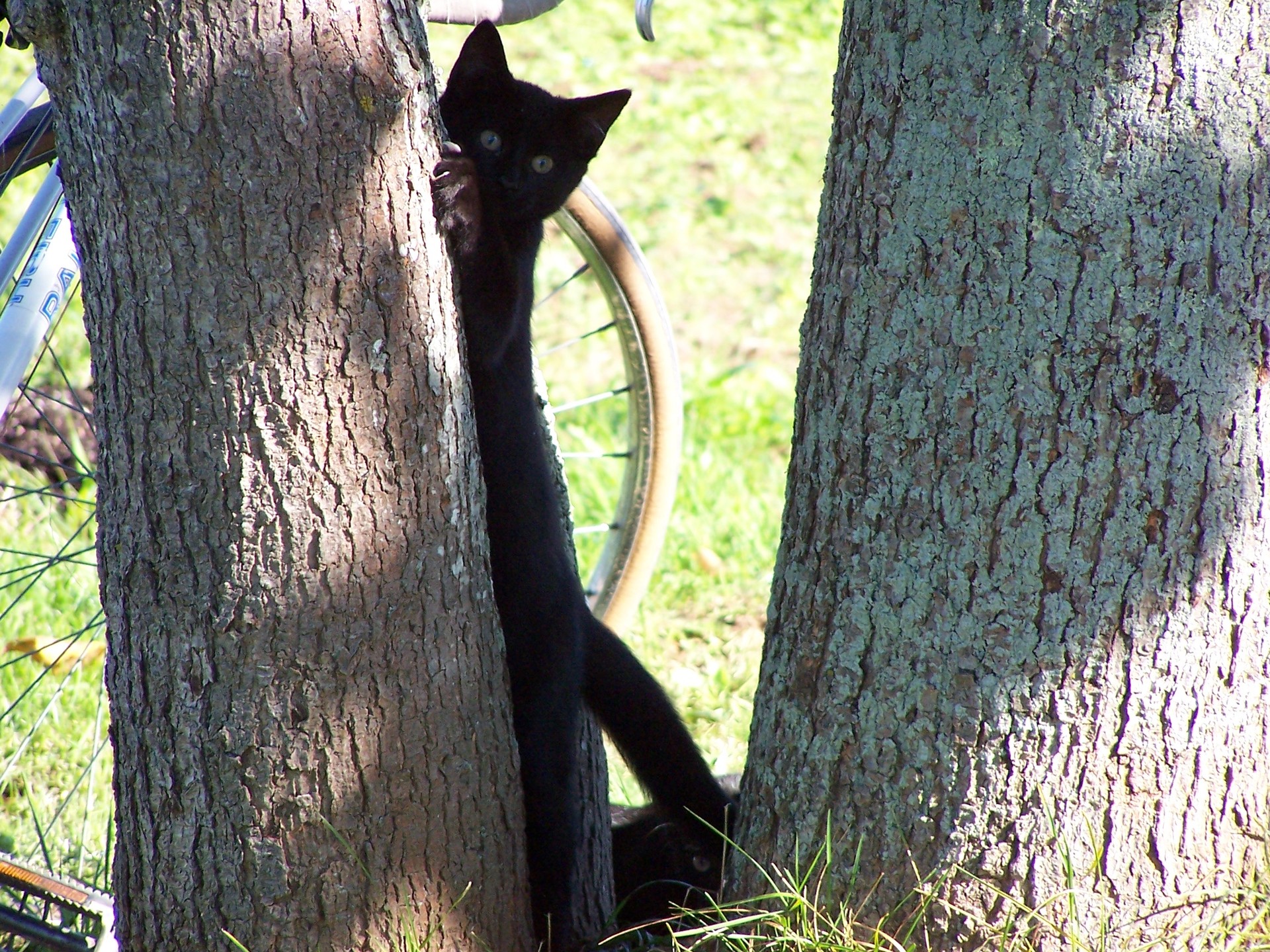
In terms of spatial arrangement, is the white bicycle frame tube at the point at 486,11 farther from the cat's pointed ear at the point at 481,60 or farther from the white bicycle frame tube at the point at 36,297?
the white bicycle frame tube at the point at 36,297

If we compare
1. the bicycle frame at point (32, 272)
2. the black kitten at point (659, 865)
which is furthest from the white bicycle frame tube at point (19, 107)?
the black kitten at point (659, 865)

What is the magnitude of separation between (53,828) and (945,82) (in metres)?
2.50

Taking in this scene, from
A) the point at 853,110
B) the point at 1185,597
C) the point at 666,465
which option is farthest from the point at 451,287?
the point at 666,465

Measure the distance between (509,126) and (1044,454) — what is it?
1.27 meters

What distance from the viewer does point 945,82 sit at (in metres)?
1.44

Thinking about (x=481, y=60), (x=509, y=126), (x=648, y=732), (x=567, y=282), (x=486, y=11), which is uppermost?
(x=486, y=11)

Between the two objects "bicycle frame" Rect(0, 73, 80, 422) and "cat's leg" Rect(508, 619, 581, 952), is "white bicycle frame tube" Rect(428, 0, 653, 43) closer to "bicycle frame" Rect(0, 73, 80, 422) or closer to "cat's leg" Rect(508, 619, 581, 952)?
"bicycle frame" Rect(0, 73, 80, 422)

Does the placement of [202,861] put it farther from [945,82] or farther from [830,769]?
[945,82]

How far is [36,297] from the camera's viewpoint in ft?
6.52

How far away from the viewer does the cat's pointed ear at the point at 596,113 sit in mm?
2299

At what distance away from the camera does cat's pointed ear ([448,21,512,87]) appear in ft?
6.82

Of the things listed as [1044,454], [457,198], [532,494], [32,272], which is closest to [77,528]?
[32,272]

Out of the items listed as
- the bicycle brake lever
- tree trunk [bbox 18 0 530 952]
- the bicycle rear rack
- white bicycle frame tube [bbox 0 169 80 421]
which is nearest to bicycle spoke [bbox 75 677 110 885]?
the bicycle rear rack

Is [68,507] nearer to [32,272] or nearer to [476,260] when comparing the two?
[32,272]
